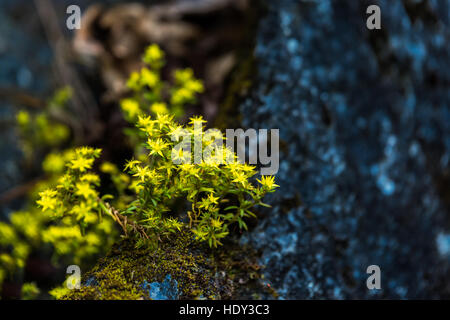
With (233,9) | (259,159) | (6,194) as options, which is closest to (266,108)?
(259,159)

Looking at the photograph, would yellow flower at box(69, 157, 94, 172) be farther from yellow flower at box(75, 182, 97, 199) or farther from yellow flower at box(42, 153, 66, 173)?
yellow flower at box(42, 153, 66, 173)

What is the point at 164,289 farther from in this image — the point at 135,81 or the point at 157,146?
the point at 135,81

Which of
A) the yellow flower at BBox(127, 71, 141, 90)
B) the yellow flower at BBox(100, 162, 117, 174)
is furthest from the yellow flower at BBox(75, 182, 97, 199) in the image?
the yellow flower at BBox(127, 71, 141, 90)

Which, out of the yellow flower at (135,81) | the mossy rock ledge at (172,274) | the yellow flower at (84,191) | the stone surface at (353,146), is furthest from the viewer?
the yellow flower at (135,81)

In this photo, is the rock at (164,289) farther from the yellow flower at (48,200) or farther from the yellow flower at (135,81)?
the yellow flower at (135,81)

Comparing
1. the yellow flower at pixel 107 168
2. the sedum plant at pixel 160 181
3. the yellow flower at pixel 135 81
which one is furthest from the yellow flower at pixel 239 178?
the yellow flower at pixel 135 81
